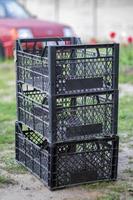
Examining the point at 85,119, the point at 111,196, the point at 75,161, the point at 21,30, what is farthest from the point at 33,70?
the point at 21,30

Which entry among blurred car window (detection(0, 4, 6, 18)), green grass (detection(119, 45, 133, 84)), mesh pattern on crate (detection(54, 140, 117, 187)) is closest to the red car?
blurred car window (detection(0, 4, 6, 18))

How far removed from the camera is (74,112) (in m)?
5.07

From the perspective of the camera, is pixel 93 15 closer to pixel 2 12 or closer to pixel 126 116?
pixel 2 12

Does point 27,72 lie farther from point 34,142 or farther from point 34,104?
point 34,142

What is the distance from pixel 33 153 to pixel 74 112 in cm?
62

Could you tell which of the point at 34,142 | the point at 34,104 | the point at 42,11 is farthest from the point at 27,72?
the point at 42,11

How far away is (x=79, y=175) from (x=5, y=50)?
28.0 ft

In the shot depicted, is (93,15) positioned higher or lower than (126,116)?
higher

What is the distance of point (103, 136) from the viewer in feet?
16.8

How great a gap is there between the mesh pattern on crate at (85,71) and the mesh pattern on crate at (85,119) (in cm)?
13

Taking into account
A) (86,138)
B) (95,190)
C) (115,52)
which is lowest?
(95,190)

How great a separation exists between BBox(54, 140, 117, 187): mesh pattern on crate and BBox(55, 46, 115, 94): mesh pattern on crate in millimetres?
501

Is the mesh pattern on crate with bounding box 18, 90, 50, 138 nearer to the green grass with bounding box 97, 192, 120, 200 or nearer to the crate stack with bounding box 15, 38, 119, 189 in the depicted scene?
the crate stack with bounding box 15, 38, 119, 189

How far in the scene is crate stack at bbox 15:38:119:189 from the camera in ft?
16.0
